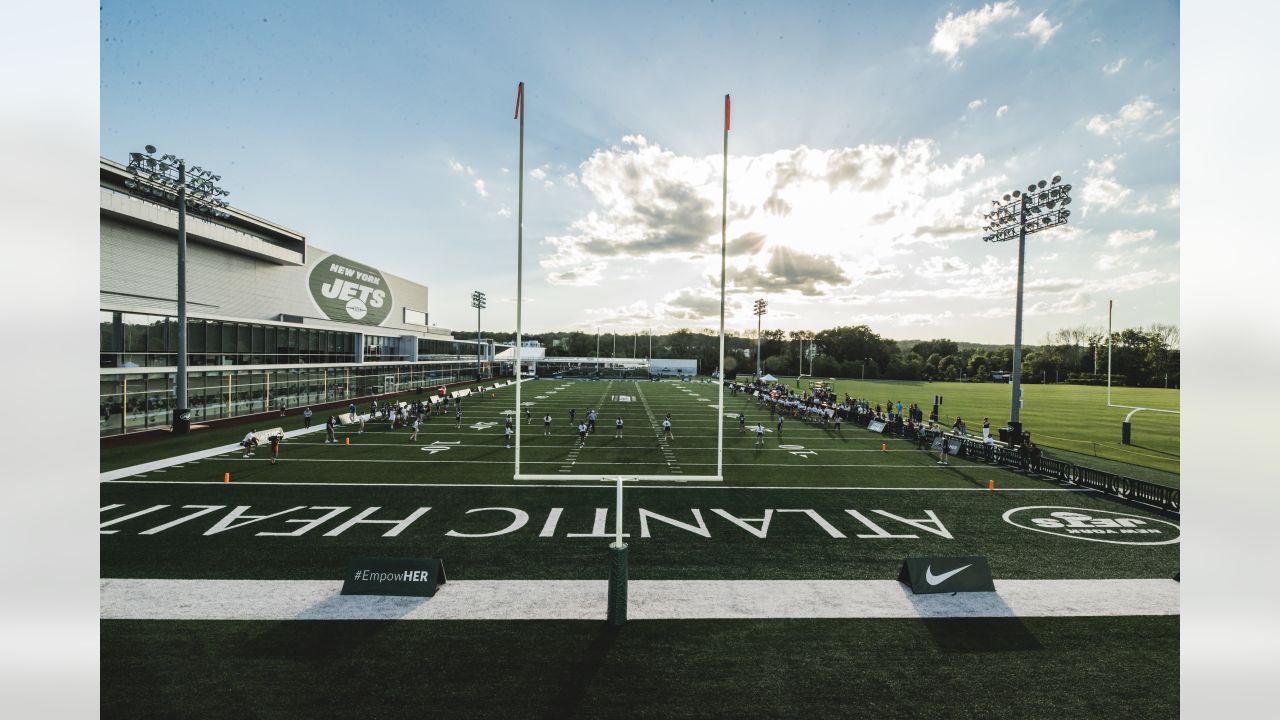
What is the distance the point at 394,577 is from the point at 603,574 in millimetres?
3599

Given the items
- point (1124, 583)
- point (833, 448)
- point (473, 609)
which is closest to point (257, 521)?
point (473, 609)

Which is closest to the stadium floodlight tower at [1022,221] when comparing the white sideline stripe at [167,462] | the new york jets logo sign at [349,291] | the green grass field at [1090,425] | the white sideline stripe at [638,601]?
the green grass field at [1090,425]

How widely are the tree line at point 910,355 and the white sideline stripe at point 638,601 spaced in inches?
2933

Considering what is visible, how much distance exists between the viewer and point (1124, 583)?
9.64 m

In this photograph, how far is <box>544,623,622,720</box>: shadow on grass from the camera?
6039 mm

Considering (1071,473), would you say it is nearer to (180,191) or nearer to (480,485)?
(480,485)

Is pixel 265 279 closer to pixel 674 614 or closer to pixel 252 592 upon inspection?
pixel 252 592

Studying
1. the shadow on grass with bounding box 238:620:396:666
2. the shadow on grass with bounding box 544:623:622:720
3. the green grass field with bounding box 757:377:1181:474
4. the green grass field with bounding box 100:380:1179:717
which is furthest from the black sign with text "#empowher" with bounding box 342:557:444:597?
the green grass field with bounding box 757:377:1181:474

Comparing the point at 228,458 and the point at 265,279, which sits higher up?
the point at 265,279

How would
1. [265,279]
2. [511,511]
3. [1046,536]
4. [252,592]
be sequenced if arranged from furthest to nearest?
1. [265,279]
2. [511,511]
3. [1046,536]
4. [252,592]

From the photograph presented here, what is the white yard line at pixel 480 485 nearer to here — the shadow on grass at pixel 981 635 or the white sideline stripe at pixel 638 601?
the white sideline stripe at pixel 638 601

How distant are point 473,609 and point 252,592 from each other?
12.9ft

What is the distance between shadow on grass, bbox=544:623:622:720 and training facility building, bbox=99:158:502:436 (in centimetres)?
2529

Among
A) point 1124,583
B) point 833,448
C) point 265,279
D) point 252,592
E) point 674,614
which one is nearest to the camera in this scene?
point 674,614
